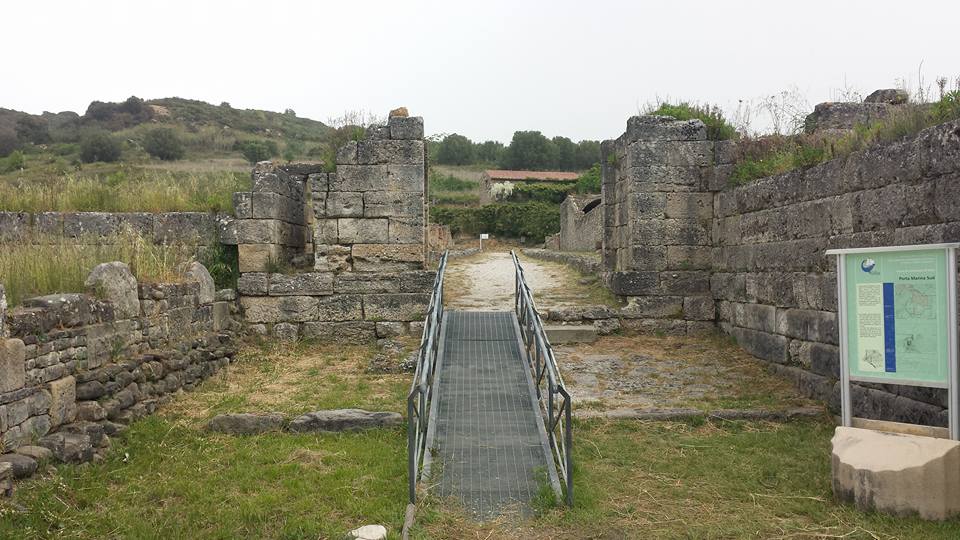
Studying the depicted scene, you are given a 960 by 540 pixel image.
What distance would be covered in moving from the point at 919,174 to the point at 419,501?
16.6 ft

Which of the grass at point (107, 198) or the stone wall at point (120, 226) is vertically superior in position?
the grass at point (107, 198)

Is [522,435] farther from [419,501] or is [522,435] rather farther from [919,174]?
[919,174]

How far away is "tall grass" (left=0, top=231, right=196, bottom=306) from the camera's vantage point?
6672 mm

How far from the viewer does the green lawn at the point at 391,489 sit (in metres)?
4.62

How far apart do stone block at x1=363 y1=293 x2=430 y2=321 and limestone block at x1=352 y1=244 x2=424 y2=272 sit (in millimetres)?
470

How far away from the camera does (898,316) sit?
5.14 metres

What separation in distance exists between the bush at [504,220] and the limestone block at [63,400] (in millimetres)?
34679

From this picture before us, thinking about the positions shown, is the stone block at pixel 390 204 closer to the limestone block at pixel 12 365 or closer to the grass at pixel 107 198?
the grass at pixel 107 198

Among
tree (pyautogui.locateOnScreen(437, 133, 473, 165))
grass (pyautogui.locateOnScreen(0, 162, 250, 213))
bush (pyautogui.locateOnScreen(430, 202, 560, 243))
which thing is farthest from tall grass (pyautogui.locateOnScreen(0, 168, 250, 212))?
tree (pyautogui.locateOnScreen(437, 133, 473, 165))

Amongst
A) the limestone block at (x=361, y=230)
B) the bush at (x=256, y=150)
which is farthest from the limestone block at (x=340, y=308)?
the bush at (x=256, y=150)

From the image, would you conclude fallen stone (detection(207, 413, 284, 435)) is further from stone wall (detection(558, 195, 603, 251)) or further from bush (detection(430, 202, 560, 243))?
bush (detection(430, 202, 560, 243))

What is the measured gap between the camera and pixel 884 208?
6578 millimetres

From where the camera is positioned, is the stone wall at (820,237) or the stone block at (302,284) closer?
the stone wall at (820,237)

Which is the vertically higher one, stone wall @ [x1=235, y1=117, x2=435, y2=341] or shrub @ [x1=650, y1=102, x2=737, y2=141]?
shrub @ [x1=650, y1=102, x2=737, y2=141]
